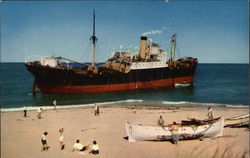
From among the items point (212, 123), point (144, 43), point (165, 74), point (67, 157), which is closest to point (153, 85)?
point (165, 74)

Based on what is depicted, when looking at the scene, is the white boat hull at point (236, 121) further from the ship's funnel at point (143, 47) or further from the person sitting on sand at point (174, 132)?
the ship's funnel at point (143, 47)

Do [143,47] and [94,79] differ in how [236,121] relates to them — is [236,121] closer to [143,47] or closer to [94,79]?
[94,79]

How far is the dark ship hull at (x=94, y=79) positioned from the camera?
40.8 meters

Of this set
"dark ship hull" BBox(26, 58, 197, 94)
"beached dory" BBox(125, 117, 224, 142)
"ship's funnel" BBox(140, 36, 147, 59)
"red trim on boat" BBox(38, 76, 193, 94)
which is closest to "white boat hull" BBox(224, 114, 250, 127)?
"beached dory" BBox(125, 117, 224, 142)

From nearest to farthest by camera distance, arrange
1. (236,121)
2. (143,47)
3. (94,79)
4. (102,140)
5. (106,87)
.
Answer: (102,140)
(236,121)
(94,79)
(106,87)
(143,47)

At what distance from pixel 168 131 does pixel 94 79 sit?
2795cm

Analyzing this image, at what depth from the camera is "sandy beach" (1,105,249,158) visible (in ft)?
47.7

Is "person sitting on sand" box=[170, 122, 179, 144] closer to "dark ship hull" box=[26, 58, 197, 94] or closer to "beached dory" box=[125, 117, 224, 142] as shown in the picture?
"beached dory" box=[125, 117, 224, 142]

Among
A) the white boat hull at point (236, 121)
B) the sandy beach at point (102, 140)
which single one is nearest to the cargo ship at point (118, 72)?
the sandy beach at point (102, 140)

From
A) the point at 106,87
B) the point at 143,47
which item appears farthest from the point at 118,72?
the point at 143,47

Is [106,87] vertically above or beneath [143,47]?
beneath

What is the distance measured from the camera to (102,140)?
56.3 feet

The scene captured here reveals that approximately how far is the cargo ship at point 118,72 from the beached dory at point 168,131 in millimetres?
26529

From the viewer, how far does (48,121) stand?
76.8ft
